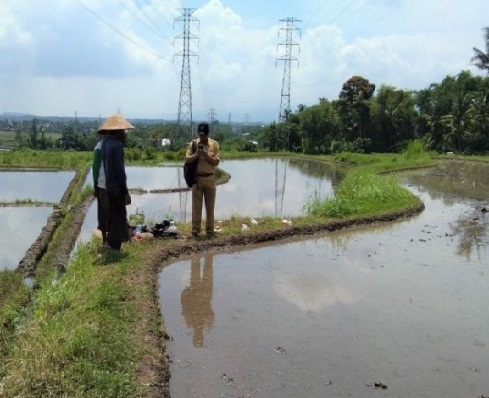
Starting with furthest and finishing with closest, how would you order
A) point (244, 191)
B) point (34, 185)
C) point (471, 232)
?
point (34, 185), point (244, 191), point (471, 232)

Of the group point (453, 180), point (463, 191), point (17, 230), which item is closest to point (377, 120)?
point (453, 180)

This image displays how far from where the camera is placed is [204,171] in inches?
303

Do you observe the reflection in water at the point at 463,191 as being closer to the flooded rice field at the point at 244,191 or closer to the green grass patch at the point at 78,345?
the flooded rice field at the point at 244,191

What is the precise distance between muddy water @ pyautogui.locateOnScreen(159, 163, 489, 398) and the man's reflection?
0.01 meters

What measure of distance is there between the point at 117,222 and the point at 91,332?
8.14 ft

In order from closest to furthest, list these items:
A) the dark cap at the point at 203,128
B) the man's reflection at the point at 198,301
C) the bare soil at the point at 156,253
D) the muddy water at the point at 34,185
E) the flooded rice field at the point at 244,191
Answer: the bare soil at the point at 156,253 < the man's reflection at the point at 198,301 < the dark cap at the point at 203,128 < the flooded rice field at the point at 244,191 < the muddy water at the point at 34,185

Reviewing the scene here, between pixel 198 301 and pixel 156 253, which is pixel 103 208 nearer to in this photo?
pixel 156 253

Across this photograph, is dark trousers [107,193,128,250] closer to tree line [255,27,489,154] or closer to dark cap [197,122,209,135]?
dark cap [197,122,209,135]

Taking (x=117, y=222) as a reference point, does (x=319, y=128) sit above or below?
above

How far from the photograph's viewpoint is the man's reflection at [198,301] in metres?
4.96

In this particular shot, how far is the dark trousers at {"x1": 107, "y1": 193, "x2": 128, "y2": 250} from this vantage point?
6.32 metres

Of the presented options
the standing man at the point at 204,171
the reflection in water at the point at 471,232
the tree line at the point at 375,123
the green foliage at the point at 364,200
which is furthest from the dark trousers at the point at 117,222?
the tree line at the point at 375,123

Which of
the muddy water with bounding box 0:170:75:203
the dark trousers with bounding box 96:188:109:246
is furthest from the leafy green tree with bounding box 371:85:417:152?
the dark trousers with bounding box 96:188:109:246

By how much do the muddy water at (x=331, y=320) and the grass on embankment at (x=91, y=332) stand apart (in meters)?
0.30
